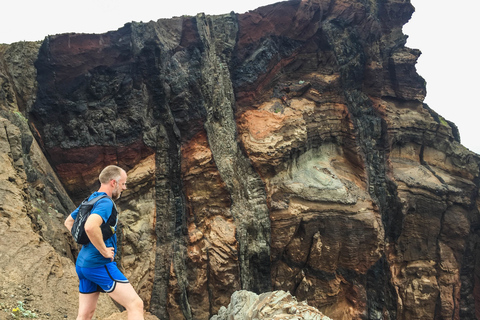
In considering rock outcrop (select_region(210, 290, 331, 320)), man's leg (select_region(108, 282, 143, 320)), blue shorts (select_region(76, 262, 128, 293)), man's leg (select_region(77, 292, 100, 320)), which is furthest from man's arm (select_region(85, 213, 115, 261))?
rock outcrop (select_region(210, 290, 331, 320))

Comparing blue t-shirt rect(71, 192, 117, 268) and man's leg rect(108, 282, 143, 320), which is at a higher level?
blue t-shirt rect(71, 192, 117, 268)

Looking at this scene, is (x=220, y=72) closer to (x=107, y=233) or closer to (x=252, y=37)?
(x=252, y=37)

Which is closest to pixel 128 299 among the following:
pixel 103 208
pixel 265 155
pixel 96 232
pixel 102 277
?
pixel 102 277

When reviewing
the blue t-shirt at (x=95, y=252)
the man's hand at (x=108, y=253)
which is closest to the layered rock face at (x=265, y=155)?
the blue t-shirt at (x=95, y=252)

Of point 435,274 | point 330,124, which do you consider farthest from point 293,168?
point 435,274

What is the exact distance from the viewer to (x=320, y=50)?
13.4 meters

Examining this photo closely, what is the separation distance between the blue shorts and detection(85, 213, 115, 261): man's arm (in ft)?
0.70

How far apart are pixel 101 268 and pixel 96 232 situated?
1.34 feet

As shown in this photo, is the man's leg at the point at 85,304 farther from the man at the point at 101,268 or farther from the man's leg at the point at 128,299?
the man's leg at the point at 128,299

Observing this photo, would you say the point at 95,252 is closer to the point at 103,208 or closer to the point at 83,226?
the point at 83,226

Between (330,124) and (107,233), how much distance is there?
1131cm

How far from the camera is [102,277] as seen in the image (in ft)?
10.2

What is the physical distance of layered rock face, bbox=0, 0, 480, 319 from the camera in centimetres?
998

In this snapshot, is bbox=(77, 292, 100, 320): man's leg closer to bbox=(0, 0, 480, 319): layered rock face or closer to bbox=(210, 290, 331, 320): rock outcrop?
bbox=(210, 290, 331, 320): rock outcrop
